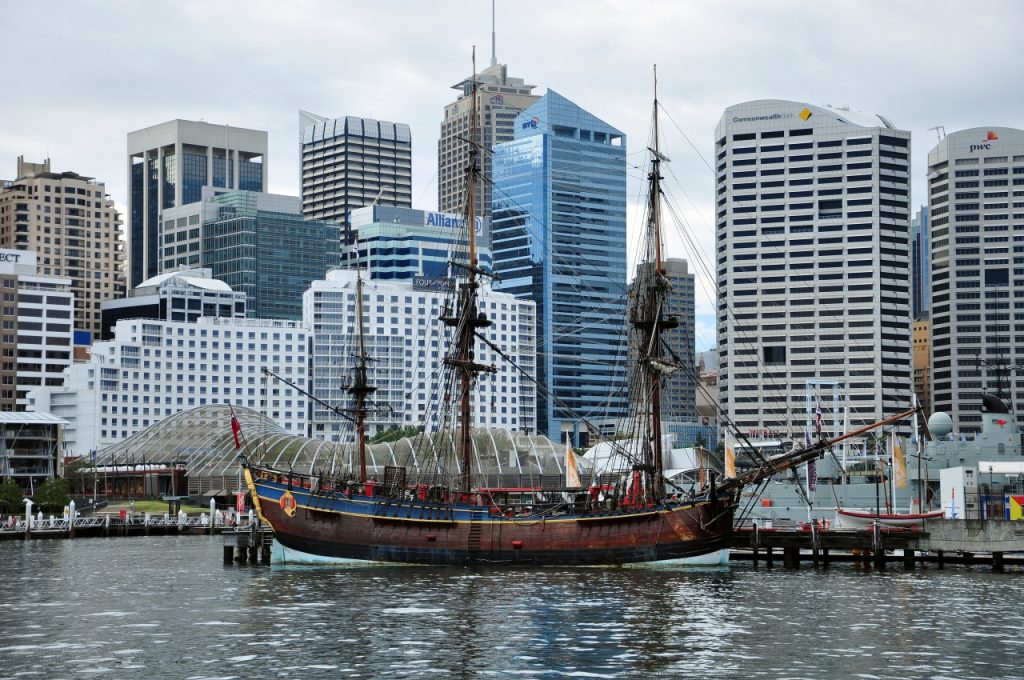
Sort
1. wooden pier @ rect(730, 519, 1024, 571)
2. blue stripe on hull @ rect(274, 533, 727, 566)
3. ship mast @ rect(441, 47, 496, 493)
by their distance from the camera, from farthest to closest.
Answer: ship mast @ rect(441, 47, 496, 493) < blue stripe on hull @ rect(274, 533, 727, 566) < wooden pier @ rect(730, 519, 1024, 571)

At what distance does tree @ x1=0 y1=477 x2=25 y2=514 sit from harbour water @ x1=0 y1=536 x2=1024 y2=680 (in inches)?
3126

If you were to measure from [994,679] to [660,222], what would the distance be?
6062 centimetres

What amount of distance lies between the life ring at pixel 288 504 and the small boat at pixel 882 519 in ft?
127

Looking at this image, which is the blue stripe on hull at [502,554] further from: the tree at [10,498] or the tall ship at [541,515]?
the tree at [10,498]

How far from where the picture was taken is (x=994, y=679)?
5178 cm

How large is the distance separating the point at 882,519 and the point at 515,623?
1687 inches

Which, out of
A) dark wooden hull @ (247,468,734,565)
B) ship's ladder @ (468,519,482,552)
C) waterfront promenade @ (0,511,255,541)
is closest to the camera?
dark wooden hull @ (247,468,734,565)

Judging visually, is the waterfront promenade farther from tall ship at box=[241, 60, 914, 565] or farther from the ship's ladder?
the ship's ladder

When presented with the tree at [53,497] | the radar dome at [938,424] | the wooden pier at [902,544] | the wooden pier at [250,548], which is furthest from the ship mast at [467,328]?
the tree at [53,497]

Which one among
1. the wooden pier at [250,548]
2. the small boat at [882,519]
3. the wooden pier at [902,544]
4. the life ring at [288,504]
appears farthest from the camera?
the wooden pier at [250,548]

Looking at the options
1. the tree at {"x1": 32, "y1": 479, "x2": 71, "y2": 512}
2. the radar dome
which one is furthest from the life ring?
the tree at {"x1": 32, "y1": 479, "x2": 71, "y2": 512}

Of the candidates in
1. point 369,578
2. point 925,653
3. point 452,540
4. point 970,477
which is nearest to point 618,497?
point 452,540

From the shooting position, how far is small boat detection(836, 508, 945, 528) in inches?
3869

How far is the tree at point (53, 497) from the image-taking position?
175375mm
